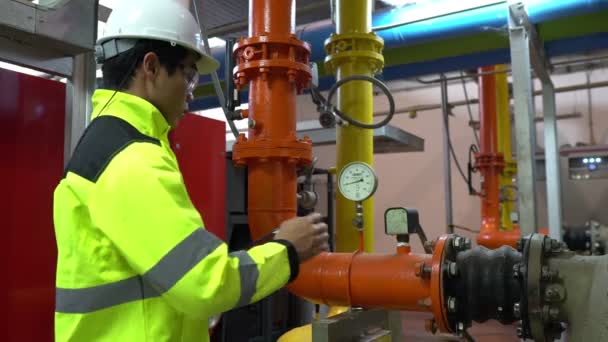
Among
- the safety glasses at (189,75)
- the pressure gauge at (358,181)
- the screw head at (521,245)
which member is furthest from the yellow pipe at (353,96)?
the safety glasses at (189,75)

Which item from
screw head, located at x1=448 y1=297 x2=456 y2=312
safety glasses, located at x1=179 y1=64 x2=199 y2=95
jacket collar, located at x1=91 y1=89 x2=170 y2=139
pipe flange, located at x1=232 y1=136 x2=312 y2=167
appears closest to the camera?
jacket collar, located at x1=91 y1=89 x2=170 y2=139

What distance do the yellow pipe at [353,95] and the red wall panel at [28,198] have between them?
1.05 m

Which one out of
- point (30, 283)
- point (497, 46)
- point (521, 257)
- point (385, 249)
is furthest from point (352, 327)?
point (385, 249)

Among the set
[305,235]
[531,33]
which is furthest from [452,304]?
[531,33]

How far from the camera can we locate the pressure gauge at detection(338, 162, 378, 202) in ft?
5.60

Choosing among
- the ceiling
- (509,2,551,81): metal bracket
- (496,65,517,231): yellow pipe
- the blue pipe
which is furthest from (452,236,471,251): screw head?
(496,65,517,231): yellow pipe

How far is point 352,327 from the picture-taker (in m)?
1.34

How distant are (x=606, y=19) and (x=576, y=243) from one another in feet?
7.39

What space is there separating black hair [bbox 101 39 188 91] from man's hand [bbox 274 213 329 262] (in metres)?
0.33

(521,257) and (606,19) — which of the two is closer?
(521,257)

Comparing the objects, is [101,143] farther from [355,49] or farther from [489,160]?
[489,160]

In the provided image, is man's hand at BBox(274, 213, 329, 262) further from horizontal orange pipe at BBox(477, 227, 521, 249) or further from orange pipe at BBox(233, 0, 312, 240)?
horizontal orange pipe at BBox(477, 227, 521, 249)

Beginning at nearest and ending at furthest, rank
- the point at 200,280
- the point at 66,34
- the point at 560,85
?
1. the point at 200,280
2. the point at 66,34
3. the point at 560,85

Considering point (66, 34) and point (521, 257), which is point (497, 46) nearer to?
point (521, 257)
